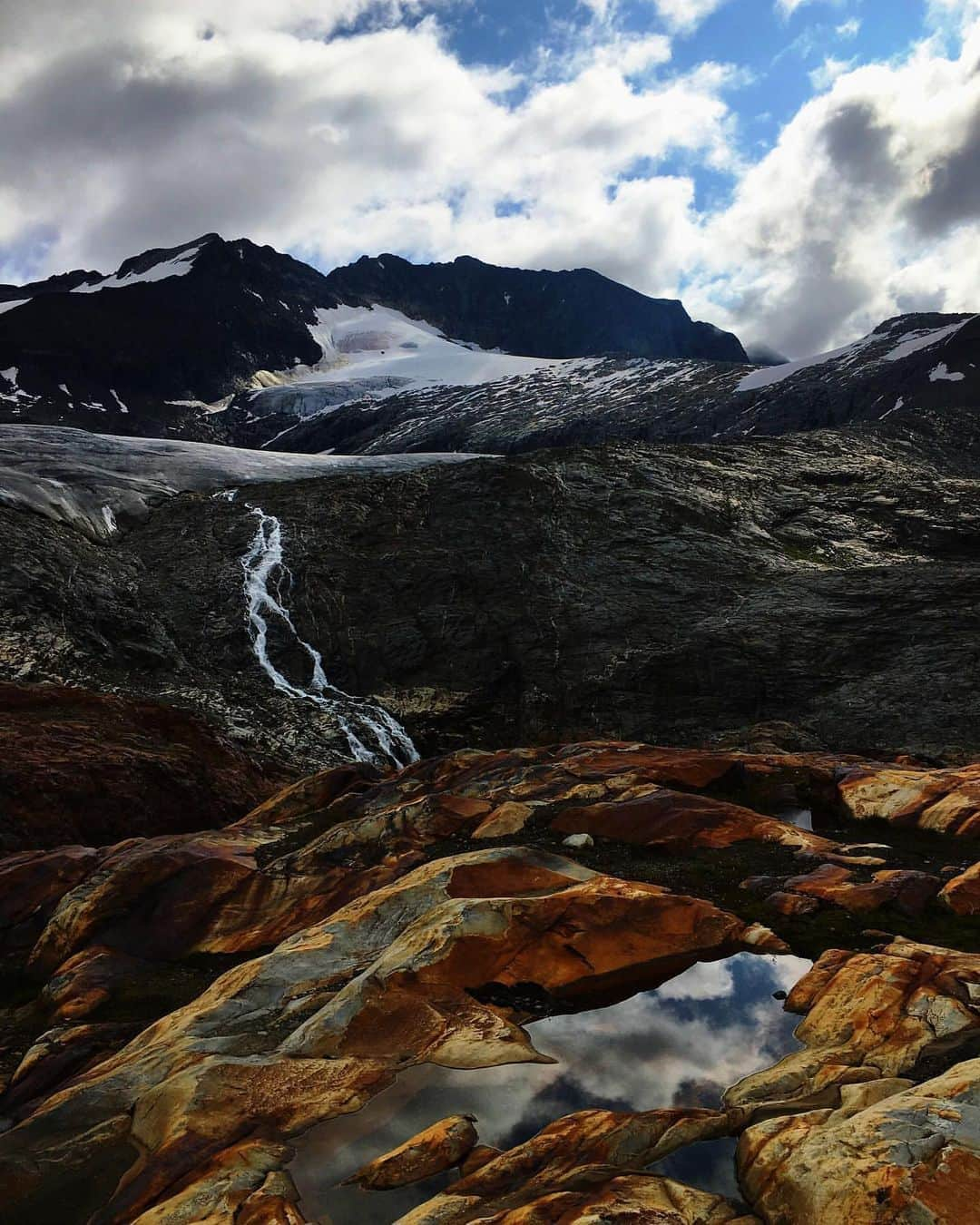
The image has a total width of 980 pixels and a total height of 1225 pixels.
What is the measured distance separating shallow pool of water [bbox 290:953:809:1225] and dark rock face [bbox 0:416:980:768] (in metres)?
25.5

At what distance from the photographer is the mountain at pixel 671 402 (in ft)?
406

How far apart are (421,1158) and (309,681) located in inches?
1390

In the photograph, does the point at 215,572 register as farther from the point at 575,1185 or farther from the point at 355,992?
the point at 575,1185

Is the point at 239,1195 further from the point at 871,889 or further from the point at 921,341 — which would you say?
the point at 921,341

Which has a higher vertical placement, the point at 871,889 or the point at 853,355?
the point at 853,355

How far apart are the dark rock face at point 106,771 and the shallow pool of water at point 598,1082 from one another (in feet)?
56.0

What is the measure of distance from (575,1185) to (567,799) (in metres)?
11.2

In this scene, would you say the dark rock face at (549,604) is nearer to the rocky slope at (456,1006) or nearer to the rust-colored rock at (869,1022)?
the rocky slope at (456,1006)

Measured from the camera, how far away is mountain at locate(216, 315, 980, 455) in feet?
406

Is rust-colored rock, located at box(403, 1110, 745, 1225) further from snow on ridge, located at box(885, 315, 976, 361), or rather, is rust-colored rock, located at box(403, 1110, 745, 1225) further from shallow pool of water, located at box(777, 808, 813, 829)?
snow on ridge, located at box(885, 315, 976, 361)

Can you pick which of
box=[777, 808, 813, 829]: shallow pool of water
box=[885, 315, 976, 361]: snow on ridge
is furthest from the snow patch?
box=[777, 808, 813, 829]: shallow pool of water

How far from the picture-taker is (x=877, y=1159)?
5.73m

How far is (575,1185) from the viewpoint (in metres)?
→ 6.25

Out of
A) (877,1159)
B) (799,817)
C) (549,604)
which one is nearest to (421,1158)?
(877,1159)
